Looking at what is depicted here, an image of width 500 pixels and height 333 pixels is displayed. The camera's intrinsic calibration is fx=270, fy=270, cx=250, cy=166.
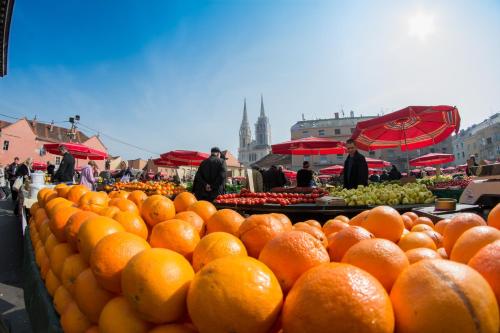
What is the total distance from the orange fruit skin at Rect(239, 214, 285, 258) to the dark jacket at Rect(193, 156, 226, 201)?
15.6 feet

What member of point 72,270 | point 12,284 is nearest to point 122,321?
point 72,270

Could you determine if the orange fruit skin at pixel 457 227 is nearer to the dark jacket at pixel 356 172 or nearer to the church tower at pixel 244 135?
the dark jacket at pixel 356 172

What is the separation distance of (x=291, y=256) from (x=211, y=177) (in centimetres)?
528

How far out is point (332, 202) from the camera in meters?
4.11

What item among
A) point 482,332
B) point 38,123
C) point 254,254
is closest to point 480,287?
point 482,332

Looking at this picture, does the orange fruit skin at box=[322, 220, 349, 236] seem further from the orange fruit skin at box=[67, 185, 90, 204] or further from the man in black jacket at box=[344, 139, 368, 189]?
the man in black jacket at box=[344, 139, 368, 189]

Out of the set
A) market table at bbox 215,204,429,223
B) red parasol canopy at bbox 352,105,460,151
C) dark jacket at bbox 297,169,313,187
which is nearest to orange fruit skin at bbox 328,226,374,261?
market table at bbox 215,204,429,223

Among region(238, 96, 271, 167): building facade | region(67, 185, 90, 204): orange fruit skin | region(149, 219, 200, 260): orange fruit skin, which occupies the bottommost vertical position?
region(149, 219, 200, 260): orange fruit skin

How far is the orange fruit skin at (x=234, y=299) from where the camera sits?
29.3 inches

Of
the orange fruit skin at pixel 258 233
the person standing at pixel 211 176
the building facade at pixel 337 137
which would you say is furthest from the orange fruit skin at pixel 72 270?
the building facade at pixel 337 137

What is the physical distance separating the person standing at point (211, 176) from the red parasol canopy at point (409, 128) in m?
3.17

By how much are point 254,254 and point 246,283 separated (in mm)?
507

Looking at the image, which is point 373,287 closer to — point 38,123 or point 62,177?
point 62,177

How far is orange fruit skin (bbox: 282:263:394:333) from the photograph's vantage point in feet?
2.11
